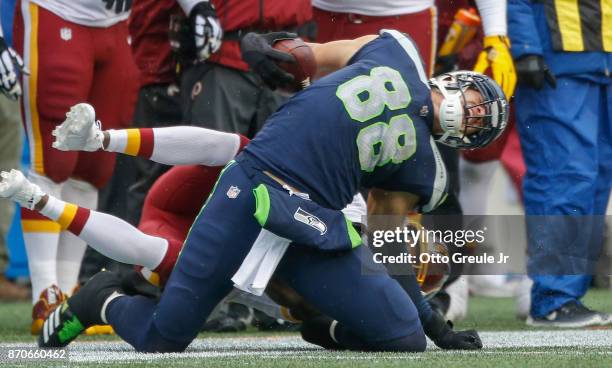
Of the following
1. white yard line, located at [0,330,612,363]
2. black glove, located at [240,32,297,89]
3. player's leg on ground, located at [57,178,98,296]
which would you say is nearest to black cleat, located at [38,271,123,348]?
white yard line, located at [0,330,612,363]

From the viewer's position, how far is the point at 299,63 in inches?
197

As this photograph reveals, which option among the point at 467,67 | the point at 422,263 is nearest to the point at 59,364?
the point at 422,263

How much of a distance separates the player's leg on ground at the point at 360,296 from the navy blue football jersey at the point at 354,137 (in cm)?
20

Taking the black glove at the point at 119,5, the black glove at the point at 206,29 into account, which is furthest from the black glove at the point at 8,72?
the black glove at the point at 206,29

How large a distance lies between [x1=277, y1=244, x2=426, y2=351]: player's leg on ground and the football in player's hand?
0.61 meters

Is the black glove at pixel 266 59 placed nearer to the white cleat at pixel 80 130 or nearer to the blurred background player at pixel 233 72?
the white cleat at pixel 80 130

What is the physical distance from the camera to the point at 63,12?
6281 millimetres

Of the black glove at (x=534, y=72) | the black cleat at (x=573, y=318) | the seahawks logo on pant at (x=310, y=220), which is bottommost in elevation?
the black cleat at (x=573, y=318)

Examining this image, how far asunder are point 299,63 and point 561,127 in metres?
1.79

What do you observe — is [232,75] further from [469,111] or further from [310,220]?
[310,220]

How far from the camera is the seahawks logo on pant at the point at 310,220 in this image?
4.63m

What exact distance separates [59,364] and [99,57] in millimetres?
2351

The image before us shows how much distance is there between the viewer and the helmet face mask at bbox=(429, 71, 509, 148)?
4.85 meters

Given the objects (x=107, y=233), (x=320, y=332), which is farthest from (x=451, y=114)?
(x=107, y=233)
